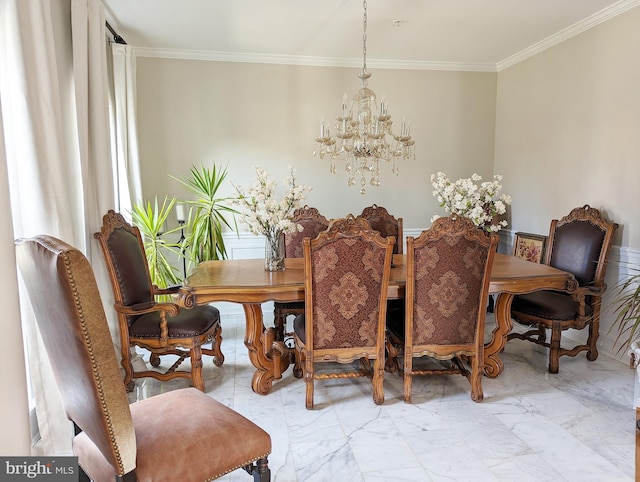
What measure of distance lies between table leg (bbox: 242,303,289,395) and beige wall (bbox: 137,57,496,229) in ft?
7.16

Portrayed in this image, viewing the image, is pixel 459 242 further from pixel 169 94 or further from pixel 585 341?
pixel 169 94

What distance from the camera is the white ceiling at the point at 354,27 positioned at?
3.30 metres

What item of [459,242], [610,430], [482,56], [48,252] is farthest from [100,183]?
[482,56]

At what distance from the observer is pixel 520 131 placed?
4.64 meters

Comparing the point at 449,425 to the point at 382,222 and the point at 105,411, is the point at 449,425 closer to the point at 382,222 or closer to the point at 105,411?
the point at 105,411

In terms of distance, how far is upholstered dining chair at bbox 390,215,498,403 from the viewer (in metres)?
2.46

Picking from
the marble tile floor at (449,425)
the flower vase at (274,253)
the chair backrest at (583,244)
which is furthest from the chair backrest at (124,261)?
the chair backrest at (583,244)

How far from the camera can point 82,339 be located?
3.67 ft

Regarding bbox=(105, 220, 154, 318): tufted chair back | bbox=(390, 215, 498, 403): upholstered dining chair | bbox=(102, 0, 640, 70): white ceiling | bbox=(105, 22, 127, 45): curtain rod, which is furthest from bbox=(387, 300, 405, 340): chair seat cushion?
bbox=(105, 22, 127, 45): curtain rod

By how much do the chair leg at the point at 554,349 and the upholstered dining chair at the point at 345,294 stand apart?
141 centimetres

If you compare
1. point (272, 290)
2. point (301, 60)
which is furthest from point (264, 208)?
point (301, 60)

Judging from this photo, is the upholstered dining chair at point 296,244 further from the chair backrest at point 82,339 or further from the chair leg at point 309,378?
the chair backrest at point 82,339

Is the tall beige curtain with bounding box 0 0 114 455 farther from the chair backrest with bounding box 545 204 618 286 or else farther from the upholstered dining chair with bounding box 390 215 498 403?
the chair backrest with bounding box 545 204 618 286

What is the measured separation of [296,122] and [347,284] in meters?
2.75
